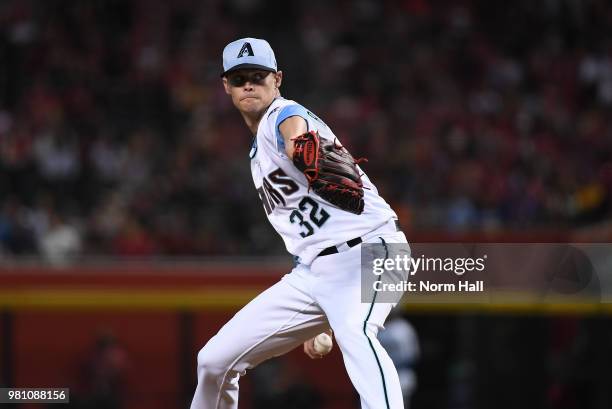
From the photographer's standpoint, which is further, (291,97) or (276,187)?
(291,97)

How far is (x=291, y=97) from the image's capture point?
1345 centimetres

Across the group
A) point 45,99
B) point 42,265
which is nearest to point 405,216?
point 42,265

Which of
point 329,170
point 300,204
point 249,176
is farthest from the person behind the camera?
point 249,176

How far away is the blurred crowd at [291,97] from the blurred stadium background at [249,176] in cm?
3

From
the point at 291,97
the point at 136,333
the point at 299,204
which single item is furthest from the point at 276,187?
the point at 291,97

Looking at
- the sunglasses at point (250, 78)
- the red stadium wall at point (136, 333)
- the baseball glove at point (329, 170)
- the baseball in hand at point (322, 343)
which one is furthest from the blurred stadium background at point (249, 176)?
the baseball glove at point (329, 170)

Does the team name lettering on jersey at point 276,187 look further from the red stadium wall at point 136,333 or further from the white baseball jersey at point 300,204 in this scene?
the red stadium wall at point 136,333

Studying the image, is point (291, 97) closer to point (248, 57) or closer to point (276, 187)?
point (248, 57)

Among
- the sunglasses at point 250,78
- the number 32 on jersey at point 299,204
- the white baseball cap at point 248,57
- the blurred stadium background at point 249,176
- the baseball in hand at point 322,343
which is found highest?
the blurred stadium background at point 249,176

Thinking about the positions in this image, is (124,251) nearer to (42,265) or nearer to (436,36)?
(42,265)

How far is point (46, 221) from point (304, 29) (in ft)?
17.0

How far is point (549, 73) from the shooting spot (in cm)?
1383

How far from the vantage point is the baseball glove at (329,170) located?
401 cm

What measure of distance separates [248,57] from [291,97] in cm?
907
